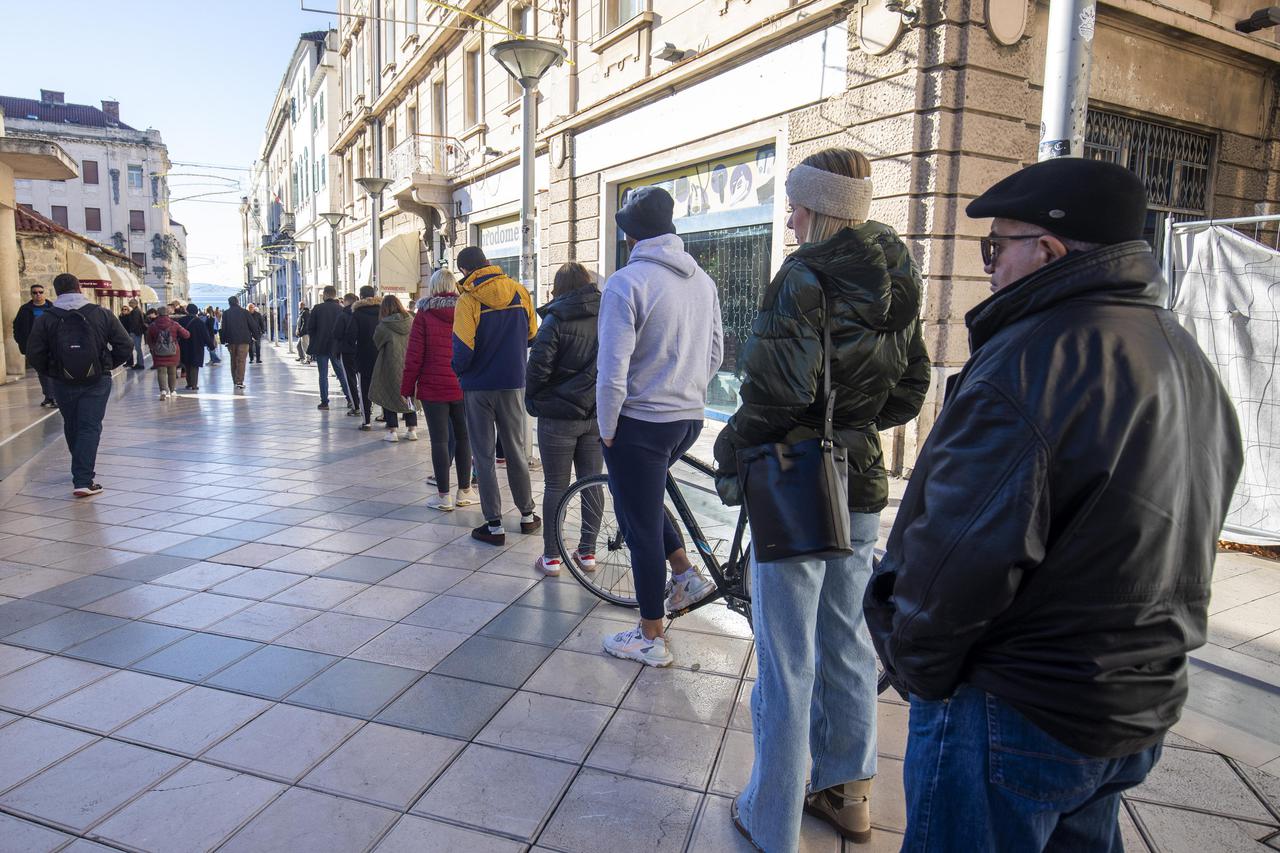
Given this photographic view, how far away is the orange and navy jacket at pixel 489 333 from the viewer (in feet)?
17.7

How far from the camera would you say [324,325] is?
12711 mm

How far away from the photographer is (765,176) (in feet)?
30.8

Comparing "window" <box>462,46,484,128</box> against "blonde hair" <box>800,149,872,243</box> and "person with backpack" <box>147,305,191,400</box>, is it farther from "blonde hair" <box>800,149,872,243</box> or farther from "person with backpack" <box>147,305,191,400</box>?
"blonde hair" <box>800,149,872,243</box>

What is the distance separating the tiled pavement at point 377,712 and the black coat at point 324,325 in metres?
7.21

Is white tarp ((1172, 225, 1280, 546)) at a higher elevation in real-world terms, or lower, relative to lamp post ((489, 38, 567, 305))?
lower

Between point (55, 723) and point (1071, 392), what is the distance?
362 cm

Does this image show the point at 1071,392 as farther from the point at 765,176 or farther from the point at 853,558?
the point at 765,176

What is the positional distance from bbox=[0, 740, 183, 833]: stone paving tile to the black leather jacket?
104 inches

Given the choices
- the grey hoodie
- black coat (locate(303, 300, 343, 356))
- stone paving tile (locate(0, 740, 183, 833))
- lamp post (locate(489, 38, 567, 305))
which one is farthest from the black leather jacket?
black coat (locate(303, 300, 343, 356))

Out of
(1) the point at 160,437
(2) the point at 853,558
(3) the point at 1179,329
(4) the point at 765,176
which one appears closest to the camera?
(3) the point at 1179,329

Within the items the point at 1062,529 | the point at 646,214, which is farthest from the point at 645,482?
the point at 1062,529

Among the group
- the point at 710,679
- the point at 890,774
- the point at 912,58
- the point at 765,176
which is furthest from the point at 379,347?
the point at 890,774

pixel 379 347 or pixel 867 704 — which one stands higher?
pixel 379 347

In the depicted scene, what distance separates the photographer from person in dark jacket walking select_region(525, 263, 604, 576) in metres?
4.45
